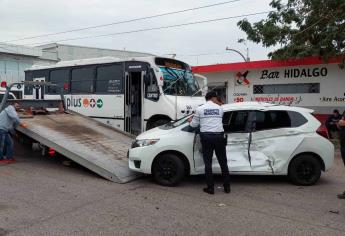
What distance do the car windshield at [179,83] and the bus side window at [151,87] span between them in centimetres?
30

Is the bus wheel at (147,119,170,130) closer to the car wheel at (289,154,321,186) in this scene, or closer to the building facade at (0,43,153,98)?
the car wheel at (289,154,321,186)

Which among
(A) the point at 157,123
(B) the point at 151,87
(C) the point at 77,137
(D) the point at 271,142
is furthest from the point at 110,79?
(D) the point at 271,142

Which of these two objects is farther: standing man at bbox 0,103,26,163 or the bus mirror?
the bus mirror

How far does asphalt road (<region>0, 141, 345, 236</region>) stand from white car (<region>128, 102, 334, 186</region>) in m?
0.29

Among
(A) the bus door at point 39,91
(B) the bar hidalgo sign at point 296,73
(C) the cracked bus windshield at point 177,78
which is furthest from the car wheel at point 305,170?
(A) the bus door at point 39,91

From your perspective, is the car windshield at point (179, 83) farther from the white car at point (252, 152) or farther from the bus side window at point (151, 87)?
the white car at point (252, 152)

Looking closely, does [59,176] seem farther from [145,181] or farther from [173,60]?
[173,60]

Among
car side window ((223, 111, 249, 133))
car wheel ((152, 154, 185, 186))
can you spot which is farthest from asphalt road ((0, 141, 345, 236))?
car side window ((223, 111, 249, 133))

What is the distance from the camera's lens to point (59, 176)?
329 inches

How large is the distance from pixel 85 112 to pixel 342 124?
32.4 ft

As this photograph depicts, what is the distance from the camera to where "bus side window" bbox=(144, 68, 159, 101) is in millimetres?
12750

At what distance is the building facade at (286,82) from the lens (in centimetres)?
1666

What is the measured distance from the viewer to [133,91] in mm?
13523

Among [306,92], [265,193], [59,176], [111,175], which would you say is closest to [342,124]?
[265,193]
